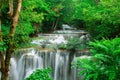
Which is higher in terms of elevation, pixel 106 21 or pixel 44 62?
pixel 106 21

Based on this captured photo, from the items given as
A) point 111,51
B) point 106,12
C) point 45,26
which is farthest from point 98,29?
point 45,26

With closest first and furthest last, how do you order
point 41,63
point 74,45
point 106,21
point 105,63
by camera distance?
point 105,63 → point 41,63 → point 106,21 → point 74,45

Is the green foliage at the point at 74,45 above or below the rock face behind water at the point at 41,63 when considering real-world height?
above

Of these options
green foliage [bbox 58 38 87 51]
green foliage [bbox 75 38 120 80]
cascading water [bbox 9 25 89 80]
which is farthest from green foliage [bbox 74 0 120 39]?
green foliage [bbox 75 38 120 80]

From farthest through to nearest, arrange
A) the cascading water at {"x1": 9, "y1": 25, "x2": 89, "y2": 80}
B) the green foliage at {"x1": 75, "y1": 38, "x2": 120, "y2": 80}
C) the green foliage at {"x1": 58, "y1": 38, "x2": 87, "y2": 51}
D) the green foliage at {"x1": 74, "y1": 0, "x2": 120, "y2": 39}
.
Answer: the green foliage at {"x1": 58, "y1": 38, "x2": 87, "y2": 51}, the green foliage at {"x1": 74, "y1": 0, "x2": 120, "y2": 39}, the cascading water at {"x1": 9, "y1": 25, "x2": 89, "y2": 80}, the green foliage at {"x1": 75, "y1": 38, "x2": 120, "y2": 80}

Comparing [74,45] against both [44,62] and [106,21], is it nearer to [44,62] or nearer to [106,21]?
[44,62]

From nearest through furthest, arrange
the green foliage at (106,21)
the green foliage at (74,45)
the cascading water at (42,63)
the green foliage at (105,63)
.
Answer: the green foliage at (105,63) → the cascading water at (42,63) → the green foliage at (106,21) → the green foliage at (74,45)

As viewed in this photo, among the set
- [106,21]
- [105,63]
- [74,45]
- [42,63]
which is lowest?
[42,63]

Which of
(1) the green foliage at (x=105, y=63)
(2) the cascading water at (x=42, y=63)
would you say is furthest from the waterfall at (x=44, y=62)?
(1) the green foliage at (x=105, y=63)

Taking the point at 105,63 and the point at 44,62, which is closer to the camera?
the point at 105,63

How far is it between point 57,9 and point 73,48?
1071 centimetres

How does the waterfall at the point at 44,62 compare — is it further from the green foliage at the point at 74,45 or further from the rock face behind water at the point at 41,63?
the green foliage at the point at 74,45

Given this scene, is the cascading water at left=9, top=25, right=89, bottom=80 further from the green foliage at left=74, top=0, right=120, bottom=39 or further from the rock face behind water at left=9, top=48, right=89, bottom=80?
the green foliage at left=74, top=0, right=120, bottom=39

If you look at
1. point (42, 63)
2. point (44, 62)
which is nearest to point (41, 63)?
point (42, 63)
